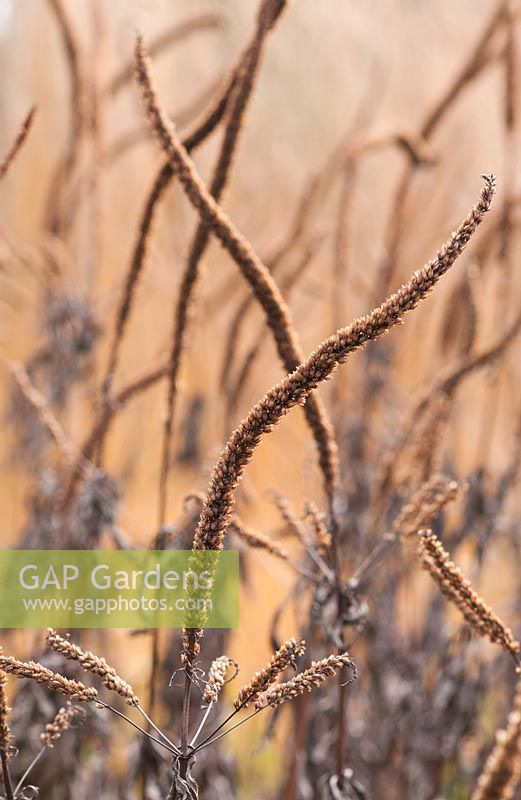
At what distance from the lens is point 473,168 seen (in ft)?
5.25

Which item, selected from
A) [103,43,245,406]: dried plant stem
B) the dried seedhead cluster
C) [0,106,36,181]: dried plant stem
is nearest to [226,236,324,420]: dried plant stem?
the dried seedhead cluster

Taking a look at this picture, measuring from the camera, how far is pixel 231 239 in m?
0.42

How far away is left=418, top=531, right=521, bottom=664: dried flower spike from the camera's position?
342mm

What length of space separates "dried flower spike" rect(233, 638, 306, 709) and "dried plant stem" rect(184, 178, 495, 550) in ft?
0.25

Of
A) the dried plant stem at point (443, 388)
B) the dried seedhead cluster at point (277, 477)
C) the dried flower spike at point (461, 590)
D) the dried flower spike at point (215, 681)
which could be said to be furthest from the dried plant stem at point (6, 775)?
the dried plant stem at point (443, 388)

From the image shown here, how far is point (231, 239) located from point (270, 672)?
231 millimetres

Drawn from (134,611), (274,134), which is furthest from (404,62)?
(134,611)

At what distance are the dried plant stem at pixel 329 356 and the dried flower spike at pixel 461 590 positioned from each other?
0.11m

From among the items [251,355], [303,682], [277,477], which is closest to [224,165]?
[251,355]

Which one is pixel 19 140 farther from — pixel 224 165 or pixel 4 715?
pixel 4 715

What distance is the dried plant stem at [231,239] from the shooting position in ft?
1.33

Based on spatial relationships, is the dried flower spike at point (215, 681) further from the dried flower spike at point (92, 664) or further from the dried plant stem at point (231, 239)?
the dried plant stem at point (231, 239)

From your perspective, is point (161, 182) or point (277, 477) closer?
point (161, 182)

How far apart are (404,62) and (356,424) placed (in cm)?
157
